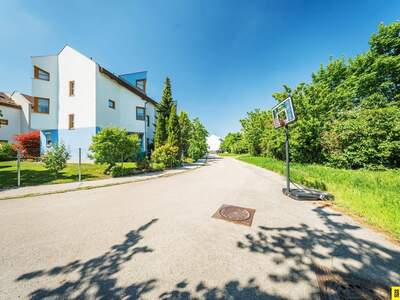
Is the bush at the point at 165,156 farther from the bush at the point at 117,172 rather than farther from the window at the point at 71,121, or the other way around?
the window at the point at 71,121

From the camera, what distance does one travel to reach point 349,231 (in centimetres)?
335

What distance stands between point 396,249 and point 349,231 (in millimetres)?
659

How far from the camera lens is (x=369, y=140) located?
10.1 metres

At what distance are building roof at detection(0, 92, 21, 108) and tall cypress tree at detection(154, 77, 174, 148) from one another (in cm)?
2196

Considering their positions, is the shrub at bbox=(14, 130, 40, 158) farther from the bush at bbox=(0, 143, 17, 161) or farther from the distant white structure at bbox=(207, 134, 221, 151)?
the distant white structure at bbox=(207, 134, 221, 151)

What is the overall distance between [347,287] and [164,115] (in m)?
19.0

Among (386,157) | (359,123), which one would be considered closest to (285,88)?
(359,123)

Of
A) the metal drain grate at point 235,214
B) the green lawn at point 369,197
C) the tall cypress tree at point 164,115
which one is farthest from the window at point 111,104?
the green lawn at point 369,197

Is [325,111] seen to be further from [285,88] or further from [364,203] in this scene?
[364,203]

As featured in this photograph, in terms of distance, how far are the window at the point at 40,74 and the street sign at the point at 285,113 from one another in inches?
841

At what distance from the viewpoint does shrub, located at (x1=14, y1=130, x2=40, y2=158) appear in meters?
16.3

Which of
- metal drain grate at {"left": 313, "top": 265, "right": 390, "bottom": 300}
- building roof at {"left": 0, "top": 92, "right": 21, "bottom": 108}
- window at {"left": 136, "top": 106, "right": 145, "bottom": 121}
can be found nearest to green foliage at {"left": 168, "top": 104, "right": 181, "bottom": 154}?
window at {"left": 136, "top": 106, "right": 145, "bottom": 121}

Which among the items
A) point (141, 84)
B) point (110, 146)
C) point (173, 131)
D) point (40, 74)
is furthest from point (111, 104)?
point (110, 146)

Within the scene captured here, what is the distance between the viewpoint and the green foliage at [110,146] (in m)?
9.58
